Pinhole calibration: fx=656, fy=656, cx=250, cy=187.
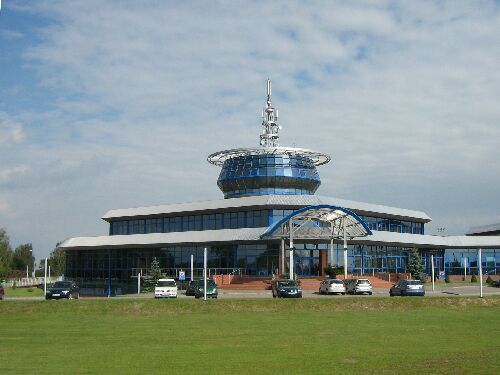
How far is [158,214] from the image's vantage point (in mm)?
77000

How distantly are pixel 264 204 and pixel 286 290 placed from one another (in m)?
25.8

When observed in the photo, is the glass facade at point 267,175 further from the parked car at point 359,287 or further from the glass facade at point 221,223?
the parked car at point 359,287

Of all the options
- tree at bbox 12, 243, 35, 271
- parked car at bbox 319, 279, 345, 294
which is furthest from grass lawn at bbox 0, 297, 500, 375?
tree at bbox 12, 243, 35, 271

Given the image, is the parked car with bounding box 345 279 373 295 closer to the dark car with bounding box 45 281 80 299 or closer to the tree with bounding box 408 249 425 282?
the dark car with bounding box 45 281 80 299

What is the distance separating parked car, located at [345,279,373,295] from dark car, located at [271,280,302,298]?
657 centimetres

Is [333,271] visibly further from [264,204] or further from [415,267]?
[415,267]

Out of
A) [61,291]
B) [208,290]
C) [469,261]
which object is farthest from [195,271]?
[469,261]

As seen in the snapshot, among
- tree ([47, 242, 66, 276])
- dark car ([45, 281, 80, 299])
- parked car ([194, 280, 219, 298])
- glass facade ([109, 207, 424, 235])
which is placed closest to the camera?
parked car ([194, 280, 219, 298])

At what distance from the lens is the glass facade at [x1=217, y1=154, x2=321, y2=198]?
73500 millimetres

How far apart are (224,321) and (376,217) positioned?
5129cm

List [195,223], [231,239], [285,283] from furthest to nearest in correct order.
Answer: [195,223]
[231,239]
[285,283]

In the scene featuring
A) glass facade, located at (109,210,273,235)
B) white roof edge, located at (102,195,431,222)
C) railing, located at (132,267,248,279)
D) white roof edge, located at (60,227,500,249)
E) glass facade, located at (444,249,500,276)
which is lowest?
railing, located at (132,267,248,279)

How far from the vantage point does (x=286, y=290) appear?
40781mm

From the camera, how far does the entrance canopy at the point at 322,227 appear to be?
55.9 meters
